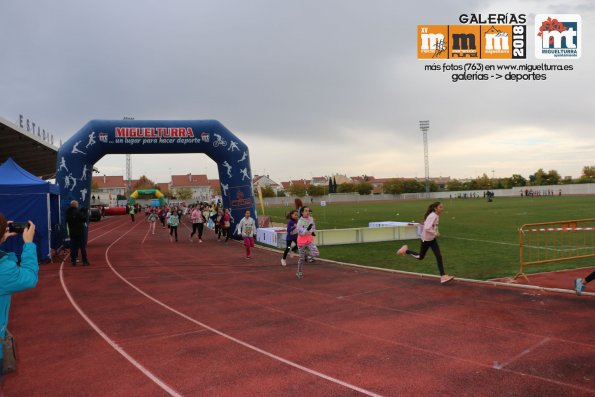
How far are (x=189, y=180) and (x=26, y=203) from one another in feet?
500

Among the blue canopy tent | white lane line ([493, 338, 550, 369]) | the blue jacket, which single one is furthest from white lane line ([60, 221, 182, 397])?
the blue canopy tent

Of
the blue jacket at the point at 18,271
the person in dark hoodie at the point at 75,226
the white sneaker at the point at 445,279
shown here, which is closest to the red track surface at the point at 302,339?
the white sneaker at the point at 445,279

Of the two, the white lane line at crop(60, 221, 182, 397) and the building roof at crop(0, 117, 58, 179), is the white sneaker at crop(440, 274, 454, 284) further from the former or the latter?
the building roof at crop(0, 117, 58, 179)

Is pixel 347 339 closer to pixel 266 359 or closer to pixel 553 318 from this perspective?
pixel 266 359

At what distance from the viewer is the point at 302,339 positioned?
19.1ft

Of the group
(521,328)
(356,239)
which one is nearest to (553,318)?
(521,328)

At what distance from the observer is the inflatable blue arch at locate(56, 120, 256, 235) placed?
59.0 feet

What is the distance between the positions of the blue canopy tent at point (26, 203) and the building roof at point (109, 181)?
5555 inches

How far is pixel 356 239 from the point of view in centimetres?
1773

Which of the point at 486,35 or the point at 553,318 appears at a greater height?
the point at 486,35

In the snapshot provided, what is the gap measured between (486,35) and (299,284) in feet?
52.3

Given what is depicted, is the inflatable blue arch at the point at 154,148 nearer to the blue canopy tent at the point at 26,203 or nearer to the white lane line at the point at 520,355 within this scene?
the blue canopy tent at the point at 26,203

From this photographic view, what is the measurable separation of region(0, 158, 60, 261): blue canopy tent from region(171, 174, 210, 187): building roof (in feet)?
481

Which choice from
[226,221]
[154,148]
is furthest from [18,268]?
[154,148]
